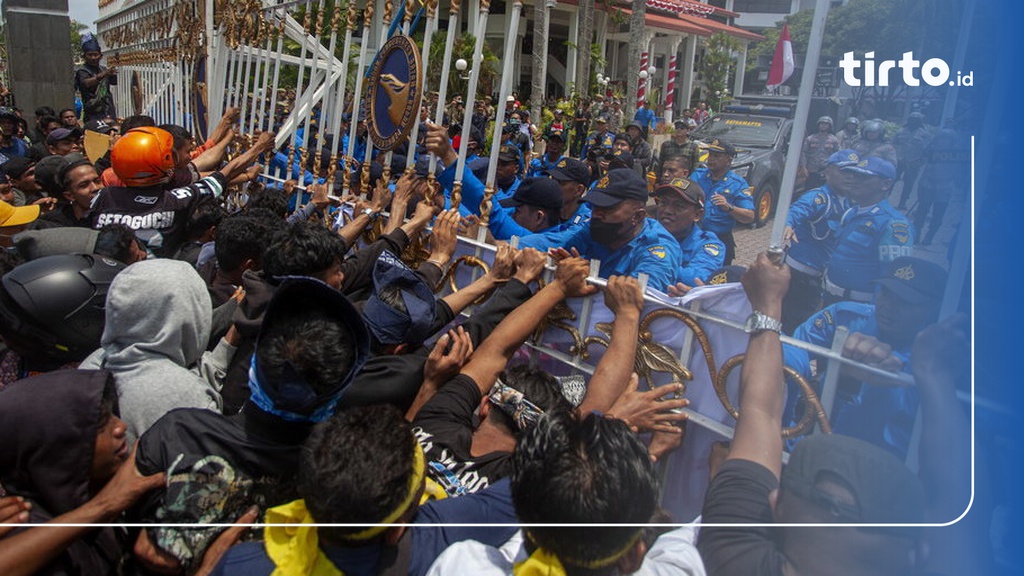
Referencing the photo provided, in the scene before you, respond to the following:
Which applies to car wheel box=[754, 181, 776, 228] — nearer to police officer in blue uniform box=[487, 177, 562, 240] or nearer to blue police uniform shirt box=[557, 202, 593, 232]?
blue police uniform shirt box=[557, 202, 593, 232]

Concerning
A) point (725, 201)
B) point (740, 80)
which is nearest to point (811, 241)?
point (740, 80)

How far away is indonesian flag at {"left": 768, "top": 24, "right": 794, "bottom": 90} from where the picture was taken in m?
1.39

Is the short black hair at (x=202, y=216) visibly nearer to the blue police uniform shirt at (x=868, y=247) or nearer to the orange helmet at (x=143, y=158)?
the orange helmet at (x=143, y=158)

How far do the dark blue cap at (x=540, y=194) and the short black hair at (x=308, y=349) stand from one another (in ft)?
8.14

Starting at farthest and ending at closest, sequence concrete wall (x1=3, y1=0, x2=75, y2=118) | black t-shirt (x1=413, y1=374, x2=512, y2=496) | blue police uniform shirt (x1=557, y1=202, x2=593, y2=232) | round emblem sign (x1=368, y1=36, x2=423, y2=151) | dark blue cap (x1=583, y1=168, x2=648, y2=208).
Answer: concrete wall (x1=3, y1=0, x2=75, y2=118)
blue police uniform shirt (x1=557, y1=202, x2=593, y2=232)
round emblem sign (x1=368, y1=36, x2=423, y2=151)
dark blue cap (x1=583, y1=168, x2=648, y2=208)
black t-shirt (x1=413, y1=374, x2=512, y2=496)

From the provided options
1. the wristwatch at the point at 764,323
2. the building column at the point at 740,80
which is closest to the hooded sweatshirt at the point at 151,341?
the wristwatch at the point at 764,323

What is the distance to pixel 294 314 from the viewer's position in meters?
1.54

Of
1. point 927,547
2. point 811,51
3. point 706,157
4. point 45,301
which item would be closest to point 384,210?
point 45,301

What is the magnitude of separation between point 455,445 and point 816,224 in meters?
1.06

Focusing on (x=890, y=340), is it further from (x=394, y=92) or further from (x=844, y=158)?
(x=394, y=92)

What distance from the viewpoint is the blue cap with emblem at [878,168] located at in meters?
1.08

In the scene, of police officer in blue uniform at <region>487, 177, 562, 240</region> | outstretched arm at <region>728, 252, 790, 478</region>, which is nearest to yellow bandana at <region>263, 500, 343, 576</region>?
outstretched arm at <region>728, 252, 790, 478</region>

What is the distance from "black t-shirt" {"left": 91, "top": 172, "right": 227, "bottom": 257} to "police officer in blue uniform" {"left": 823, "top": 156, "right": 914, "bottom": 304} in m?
3.22

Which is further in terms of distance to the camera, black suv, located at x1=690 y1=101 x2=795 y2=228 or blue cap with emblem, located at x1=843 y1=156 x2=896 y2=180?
black suv, located at x1=690 y1=101 x2=795 y2=228
